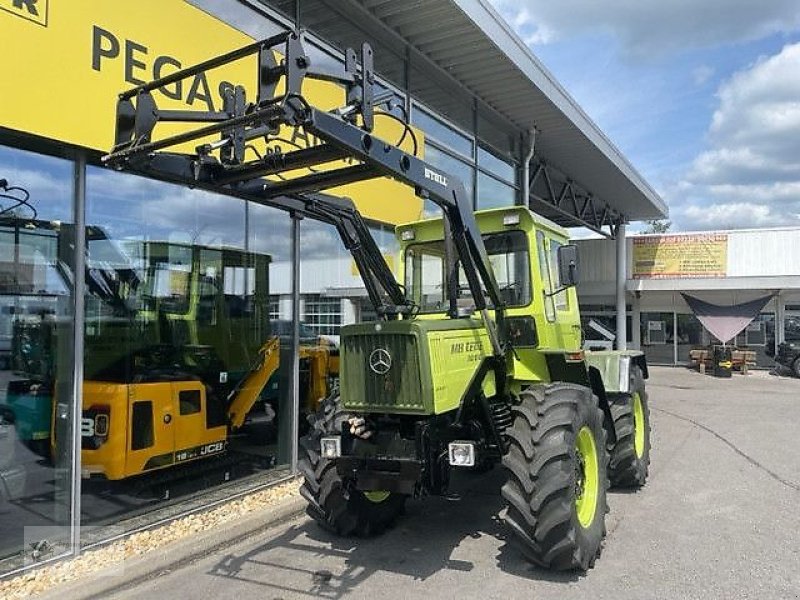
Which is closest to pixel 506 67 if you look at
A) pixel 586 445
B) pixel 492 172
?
pixel 492 172

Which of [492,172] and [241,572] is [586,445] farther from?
[492,172]

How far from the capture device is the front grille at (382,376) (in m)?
4.55

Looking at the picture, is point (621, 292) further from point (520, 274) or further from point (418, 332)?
point (418, 332)

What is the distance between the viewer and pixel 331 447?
4926mm

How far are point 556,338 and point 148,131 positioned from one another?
356 centimetres

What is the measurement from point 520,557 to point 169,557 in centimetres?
253

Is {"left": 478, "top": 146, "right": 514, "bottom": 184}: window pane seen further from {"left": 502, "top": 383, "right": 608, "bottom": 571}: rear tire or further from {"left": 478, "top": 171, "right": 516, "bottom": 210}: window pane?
{"left": 502, "top": 383, "right": 608, "bottom": 571}: rear tire

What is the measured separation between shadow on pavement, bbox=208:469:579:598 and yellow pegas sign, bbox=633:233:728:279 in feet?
63.2

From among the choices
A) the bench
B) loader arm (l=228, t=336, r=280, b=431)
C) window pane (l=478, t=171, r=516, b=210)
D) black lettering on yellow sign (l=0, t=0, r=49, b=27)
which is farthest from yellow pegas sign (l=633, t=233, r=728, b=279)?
black lettering on yellow sign (l=0, t=0, r=49, b=27)

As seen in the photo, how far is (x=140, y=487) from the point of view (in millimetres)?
5875

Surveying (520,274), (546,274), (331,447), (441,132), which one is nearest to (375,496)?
(331,447)

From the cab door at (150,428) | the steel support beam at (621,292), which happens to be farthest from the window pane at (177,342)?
the steel support beam at (621,292)

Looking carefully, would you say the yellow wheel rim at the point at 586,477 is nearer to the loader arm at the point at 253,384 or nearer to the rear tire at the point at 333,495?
the rear tire at the point at 333,495

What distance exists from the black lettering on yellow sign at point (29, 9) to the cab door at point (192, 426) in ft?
10.4
